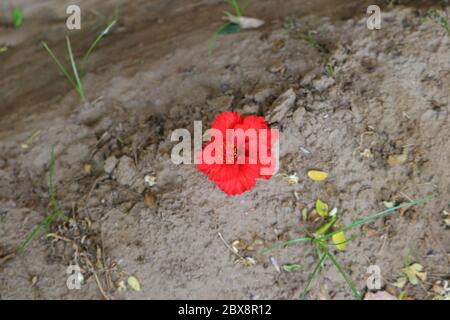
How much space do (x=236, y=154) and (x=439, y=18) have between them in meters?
1.00

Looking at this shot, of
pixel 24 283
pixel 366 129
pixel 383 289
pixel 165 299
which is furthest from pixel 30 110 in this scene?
pixel 383 289

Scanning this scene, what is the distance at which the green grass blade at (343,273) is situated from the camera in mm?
1546

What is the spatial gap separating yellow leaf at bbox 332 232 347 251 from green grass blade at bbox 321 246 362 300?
4 cm

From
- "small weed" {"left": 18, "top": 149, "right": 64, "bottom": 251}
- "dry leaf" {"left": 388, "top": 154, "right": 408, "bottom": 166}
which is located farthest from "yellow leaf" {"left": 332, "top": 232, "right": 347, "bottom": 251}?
"small weed" {"left": 18, "top": 149, "right": 64, "bottom": 251}

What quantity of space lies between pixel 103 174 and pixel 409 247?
1.17 m

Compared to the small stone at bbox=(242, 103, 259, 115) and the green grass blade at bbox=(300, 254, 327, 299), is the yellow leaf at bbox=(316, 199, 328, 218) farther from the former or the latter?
the small stone at bbox=(242, 103, 259, 115)

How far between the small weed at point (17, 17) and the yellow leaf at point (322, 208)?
1966 millimetres

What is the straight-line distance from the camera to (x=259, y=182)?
170cm

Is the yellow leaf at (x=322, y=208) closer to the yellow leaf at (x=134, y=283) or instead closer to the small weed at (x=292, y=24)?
the yellow leaf at (x=134, y=283)

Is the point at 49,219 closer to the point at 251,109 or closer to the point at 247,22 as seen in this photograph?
the point at 251,109

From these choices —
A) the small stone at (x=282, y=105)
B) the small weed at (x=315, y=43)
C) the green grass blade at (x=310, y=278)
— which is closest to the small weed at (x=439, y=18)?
the small weed at (x=315, y=43)

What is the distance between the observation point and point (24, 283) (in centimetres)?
176

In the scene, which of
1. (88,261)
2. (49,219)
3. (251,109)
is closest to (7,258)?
(49,219)

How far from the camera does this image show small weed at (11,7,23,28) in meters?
2.59
